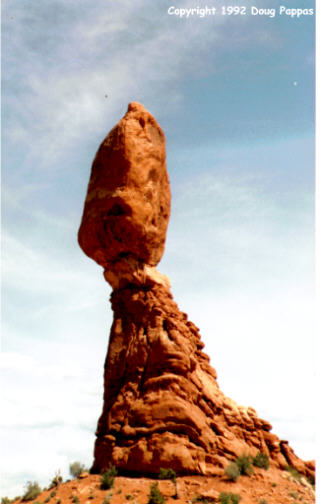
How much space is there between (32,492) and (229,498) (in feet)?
30.0

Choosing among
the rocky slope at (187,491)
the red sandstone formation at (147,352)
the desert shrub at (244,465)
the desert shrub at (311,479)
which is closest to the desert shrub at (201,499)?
the rocky slope at (187,491)

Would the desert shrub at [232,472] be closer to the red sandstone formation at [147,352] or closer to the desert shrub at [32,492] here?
the red sandstone formation at [147,352]

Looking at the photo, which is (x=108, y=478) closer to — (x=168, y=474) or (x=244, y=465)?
(x=168, y=474)

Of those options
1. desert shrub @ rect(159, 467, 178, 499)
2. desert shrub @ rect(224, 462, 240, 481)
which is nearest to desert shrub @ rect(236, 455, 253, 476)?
desert shrub @ rect(224, 462, 240, 481)

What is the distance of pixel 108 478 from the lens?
19359 mm

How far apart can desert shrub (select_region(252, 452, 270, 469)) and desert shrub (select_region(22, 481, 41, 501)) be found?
32.0 ft

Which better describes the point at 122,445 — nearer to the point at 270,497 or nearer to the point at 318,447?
the point at 270,497

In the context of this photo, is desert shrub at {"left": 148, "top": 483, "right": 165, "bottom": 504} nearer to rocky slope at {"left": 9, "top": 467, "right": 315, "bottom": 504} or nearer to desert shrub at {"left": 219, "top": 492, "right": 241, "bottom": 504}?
rocky slope at {"left": 9, "top": 467, "right": 315, "bottom": 504}

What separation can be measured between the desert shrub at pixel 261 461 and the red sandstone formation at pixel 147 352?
0.49 meters

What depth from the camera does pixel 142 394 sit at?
21.9 metres

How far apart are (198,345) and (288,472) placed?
7.43 meters

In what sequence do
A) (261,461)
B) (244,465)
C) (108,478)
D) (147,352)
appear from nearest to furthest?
1. (108,478)
2. (244,465)
3. (261,461)
4. (147,352)

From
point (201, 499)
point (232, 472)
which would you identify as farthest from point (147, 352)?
point (201, 499)

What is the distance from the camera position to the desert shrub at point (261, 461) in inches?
856
